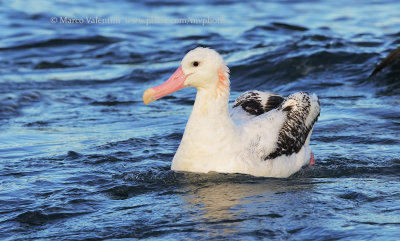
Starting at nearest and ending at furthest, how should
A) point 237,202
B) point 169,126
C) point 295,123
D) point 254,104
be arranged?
point 237,202, point 295,123, point 254,104, point 169,126

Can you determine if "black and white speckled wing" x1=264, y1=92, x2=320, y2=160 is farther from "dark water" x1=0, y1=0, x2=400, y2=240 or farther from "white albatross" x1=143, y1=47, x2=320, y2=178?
"dark water" x1=0, y1=0, x2=400, y2=240

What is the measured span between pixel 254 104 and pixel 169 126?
83.0 inches

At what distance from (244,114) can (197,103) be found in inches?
42.5

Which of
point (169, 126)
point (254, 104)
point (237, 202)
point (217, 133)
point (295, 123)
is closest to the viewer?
point (237, 202)

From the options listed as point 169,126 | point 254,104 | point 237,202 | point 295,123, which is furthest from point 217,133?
point 169,126

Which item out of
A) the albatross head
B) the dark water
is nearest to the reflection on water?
the dark water

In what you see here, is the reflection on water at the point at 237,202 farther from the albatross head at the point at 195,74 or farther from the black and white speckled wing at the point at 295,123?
the albatross head at the point at 195,74

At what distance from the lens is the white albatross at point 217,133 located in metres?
8.13

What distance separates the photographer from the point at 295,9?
23734mm

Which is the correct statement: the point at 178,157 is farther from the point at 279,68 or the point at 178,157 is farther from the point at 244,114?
the point at 279,68

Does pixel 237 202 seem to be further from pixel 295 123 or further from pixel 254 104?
pixel 254 104

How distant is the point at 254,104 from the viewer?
9.59 m

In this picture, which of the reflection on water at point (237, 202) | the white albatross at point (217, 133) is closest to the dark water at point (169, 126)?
the reflection on water at point (237, 202)

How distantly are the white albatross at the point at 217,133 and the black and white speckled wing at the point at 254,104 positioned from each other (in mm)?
553
